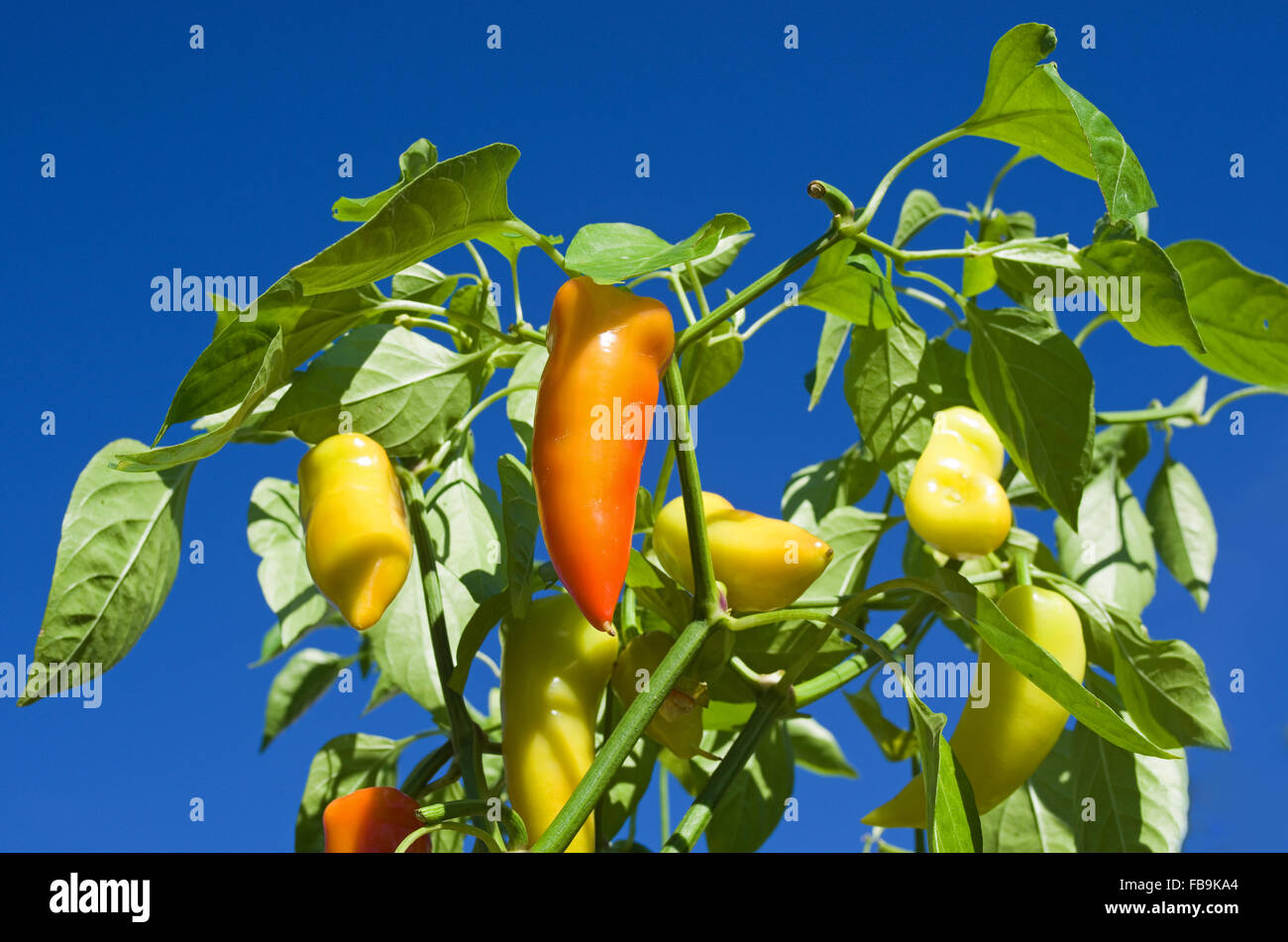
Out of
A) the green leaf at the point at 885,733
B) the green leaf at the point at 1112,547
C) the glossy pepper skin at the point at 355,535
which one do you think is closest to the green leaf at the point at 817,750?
the green leaf at the point at 885,733

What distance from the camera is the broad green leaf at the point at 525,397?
803 millimetres

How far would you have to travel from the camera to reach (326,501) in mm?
658

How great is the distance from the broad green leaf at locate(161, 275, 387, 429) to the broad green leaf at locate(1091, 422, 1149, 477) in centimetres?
84

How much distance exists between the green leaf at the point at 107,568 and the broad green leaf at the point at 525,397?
0.24 metres

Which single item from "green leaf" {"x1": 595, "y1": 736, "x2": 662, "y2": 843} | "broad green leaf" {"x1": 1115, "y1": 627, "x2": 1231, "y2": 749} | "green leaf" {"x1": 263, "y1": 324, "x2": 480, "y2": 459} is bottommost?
"green leaf" {"x1": 595, "y1": 736, "x2": 662, "y2": 843}

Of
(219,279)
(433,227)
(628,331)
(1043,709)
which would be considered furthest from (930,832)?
(219,279)

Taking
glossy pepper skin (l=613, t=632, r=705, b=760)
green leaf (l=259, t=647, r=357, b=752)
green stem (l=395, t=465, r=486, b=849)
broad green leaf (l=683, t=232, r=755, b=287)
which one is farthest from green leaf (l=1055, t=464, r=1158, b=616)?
green leaf (l=259, t=647, r=357, b=752)

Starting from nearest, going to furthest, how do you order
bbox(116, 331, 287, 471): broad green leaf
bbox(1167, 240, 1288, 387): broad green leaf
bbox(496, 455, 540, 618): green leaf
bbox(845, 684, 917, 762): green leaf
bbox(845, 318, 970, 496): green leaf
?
bbox(116, 331, 287, 471): broad green leaf → bbox(496, 455, 540, 618): green leaf → bbox(1167, 240, 1288, 387): broad green leaf → bbox(845, 318, 970, 496): green leaf → bbox(845, 684, 917, 762): green leaf

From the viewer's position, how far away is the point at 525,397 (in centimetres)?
86

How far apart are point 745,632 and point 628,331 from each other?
0.29m

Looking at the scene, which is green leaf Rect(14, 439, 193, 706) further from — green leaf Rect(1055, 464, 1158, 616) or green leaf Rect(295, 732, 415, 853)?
green leaf Rect(1055, 464, 1158, 616)

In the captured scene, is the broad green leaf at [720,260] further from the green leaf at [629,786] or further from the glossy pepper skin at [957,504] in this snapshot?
the green leaf at [629,786]

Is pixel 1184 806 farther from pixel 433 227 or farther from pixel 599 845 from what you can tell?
pixel 433 227

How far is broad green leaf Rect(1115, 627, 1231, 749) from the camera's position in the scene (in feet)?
2.61
